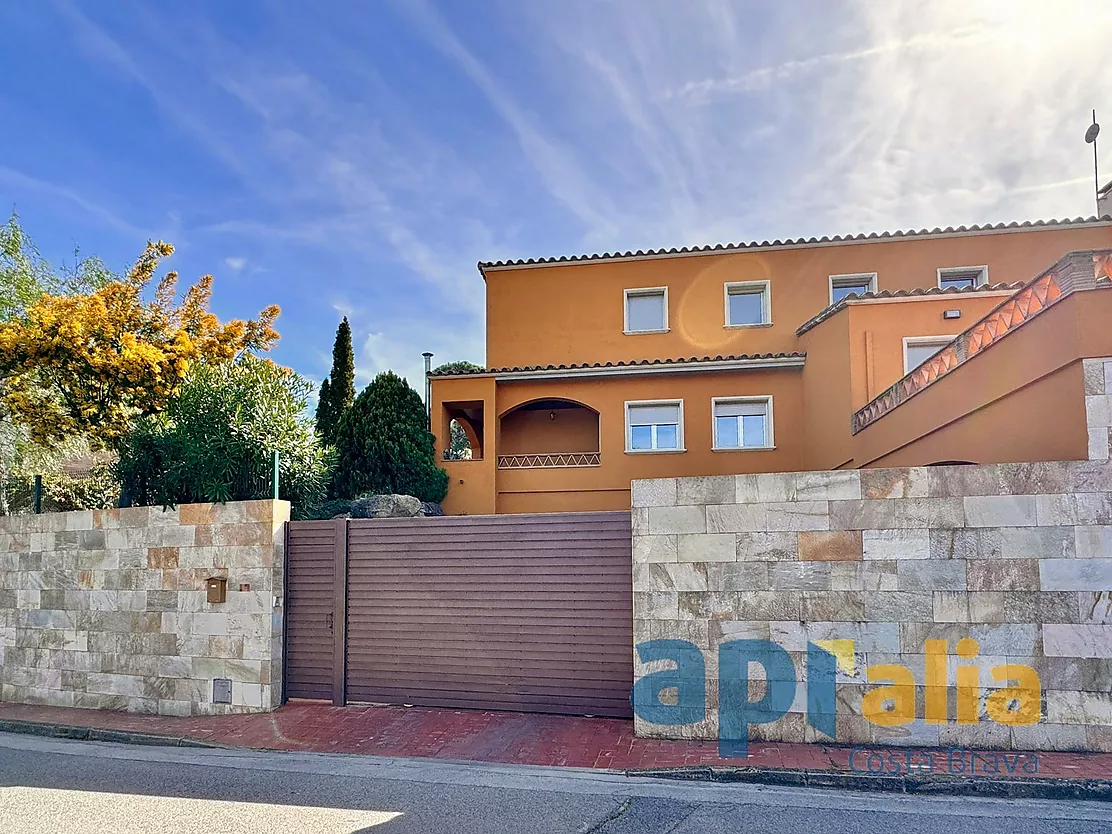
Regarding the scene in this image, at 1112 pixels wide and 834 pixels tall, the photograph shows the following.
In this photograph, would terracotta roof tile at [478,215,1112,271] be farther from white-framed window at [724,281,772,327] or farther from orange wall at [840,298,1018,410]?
orange wall at [840,298,1018,410]

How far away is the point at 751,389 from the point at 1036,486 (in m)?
8.97

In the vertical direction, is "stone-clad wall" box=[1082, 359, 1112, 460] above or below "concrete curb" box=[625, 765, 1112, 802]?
above

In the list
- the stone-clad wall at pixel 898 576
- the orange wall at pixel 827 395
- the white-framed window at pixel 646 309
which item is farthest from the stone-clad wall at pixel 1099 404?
the white-framed window at pixel 646 309

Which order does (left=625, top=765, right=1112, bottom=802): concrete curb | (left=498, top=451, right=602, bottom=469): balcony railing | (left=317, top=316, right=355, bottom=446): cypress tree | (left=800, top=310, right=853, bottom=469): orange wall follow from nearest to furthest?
1. (left=625, top=765, right=1112, bottom=802): concrete curb
2. (left=800, top=310, right=853, bottom=469): orange wall
3. (left=498, top=451, right=602, bottom=469): balcony railing
4. (left=317, top=316, right=355, bottom=446): cypress tree

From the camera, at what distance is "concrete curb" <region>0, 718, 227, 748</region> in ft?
23.0

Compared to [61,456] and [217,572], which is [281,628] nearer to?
[217,572]

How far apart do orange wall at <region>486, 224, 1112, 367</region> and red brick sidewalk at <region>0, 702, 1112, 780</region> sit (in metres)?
10.8

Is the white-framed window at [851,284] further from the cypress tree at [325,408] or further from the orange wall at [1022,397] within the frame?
the cypress tree at [325,408]

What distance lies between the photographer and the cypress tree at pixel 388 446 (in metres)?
14.1

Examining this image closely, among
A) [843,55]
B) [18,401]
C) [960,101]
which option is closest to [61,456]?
[18,401]

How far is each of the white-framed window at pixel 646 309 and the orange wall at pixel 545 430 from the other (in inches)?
99.6

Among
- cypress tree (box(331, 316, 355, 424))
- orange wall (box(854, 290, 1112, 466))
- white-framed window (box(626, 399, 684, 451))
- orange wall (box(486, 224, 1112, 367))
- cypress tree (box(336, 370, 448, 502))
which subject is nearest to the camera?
orange wall (box(854, 290, 1112, 466))

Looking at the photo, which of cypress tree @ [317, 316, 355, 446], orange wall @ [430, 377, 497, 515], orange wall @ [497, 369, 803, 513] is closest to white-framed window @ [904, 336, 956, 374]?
orange wall @ [497, 369, 803, 513]

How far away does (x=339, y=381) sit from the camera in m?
20.5
